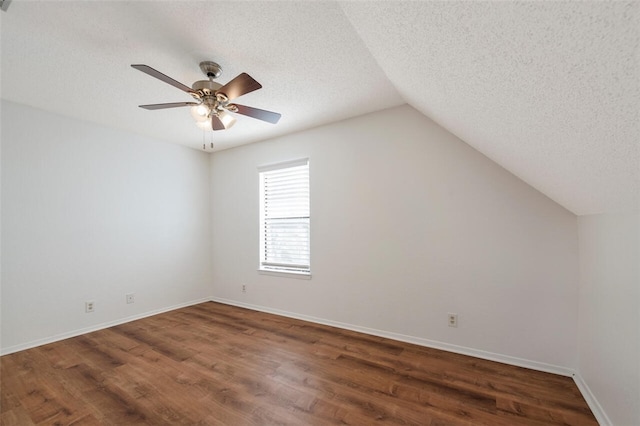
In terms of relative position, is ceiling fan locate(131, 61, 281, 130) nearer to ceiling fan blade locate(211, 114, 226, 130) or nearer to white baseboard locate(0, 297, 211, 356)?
ceiling fan blade locate(211, 114, 226, 130)

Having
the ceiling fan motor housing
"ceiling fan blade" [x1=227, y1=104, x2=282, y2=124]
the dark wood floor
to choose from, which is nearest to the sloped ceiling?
the ceiling fan motor housing

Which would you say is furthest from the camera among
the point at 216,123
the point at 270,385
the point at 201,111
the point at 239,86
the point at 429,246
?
the point at 429,246

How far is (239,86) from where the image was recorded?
6.06 feet

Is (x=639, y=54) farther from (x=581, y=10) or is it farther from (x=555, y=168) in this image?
(x=555, y=168)

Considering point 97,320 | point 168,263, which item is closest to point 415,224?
point 168,263

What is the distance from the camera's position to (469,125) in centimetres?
195

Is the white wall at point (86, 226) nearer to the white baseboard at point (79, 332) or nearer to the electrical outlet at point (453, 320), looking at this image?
the white baseboard at point (79, 332)

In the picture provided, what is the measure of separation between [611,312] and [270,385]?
2.35 m

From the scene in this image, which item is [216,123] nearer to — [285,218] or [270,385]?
[285,218]

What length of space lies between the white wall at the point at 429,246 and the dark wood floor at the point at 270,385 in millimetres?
290

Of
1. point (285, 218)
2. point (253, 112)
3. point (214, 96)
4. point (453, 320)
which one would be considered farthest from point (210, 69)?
point (453, 320)

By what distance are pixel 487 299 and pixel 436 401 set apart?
108 cm

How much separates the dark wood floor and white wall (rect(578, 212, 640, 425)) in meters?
0.27

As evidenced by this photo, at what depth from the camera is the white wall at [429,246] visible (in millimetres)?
2213
